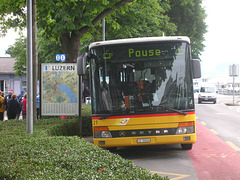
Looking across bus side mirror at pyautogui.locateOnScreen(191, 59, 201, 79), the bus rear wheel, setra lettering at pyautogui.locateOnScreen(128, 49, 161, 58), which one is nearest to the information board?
setra lettering at pyautogui.locateOnScreen(128, 49, 161, 58)

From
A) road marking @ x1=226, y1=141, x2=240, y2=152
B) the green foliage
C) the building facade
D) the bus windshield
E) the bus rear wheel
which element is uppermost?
the green foliage

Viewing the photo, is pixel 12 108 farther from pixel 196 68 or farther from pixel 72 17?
Answer: pixel 196 68

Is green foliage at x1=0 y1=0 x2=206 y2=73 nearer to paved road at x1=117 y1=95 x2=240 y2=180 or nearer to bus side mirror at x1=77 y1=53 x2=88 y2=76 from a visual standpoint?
bus side mirror at x1=77 y1=53 x2=88 y2=76

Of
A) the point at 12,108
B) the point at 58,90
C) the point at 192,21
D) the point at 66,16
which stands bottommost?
the point at 12,108

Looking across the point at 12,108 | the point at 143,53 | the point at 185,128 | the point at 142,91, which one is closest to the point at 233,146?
the point at 185,128

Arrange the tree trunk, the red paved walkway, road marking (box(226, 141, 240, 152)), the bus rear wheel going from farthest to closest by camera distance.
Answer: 1. the tree trunk
2. road marking (box(226, 141, 240, 152))
3. the bus rear wheel
4. the red paved walkway

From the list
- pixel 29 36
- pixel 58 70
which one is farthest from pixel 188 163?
pixel 58 70

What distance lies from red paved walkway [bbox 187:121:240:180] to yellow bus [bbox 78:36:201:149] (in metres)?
0.67

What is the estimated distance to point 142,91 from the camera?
29.1ft

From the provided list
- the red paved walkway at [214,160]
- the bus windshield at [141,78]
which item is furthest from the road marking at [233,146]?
the bus windshield at [141,78]

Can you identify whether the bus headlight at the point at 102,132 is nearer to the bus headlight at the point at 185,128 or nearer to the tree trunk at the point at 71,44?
the bus headlight at the point at 185,128

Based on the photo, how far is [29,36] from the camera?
8.58m

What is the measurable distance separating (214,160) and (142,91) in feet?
7.51

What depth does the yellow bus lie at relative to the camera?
8.78 meters
